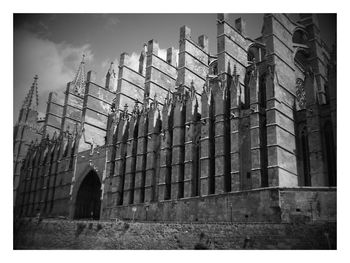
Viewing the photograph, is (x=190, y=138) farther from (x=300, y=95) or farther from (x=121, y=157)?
(x=300, y=95)

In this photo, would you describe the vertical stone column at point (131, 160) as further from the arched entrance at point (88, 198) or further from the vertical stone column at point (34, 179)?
the vertical stone column at point (34, 179)

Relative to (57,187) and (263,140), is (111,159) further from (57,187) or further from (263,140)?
(263,140)

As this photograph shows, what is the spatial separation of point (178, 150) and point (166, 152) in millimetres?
1115

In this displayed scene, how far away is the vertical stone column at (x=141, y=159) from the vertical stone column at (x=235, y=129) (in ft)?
25.0

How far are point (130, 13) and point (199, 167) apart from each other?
35.6ft

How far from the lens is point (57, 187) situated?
33594 mm

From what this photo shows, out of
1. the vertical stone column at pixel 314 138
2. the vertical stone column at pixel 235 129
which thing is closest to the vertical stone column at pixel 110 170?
the vertical stone column at pixel 235 129

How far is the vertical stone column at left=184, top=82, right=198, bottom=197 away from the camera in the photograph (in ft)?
71.9

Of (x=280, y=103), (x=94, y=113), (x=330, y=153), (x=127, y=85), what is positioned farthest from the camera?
(x=94, y=113)

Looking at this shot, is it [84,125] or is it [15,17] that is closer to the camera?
[15,17]

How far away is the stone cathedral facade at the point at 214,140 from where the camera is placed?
19.0m

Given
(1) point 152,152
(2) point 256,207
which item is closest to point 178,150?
(1) point 152,152

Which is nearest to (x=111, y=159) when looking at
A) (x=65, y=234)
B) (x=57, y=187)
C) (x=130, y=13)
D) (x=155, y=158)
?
(x=155, y=158)

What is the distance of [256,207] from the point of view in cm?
1806
